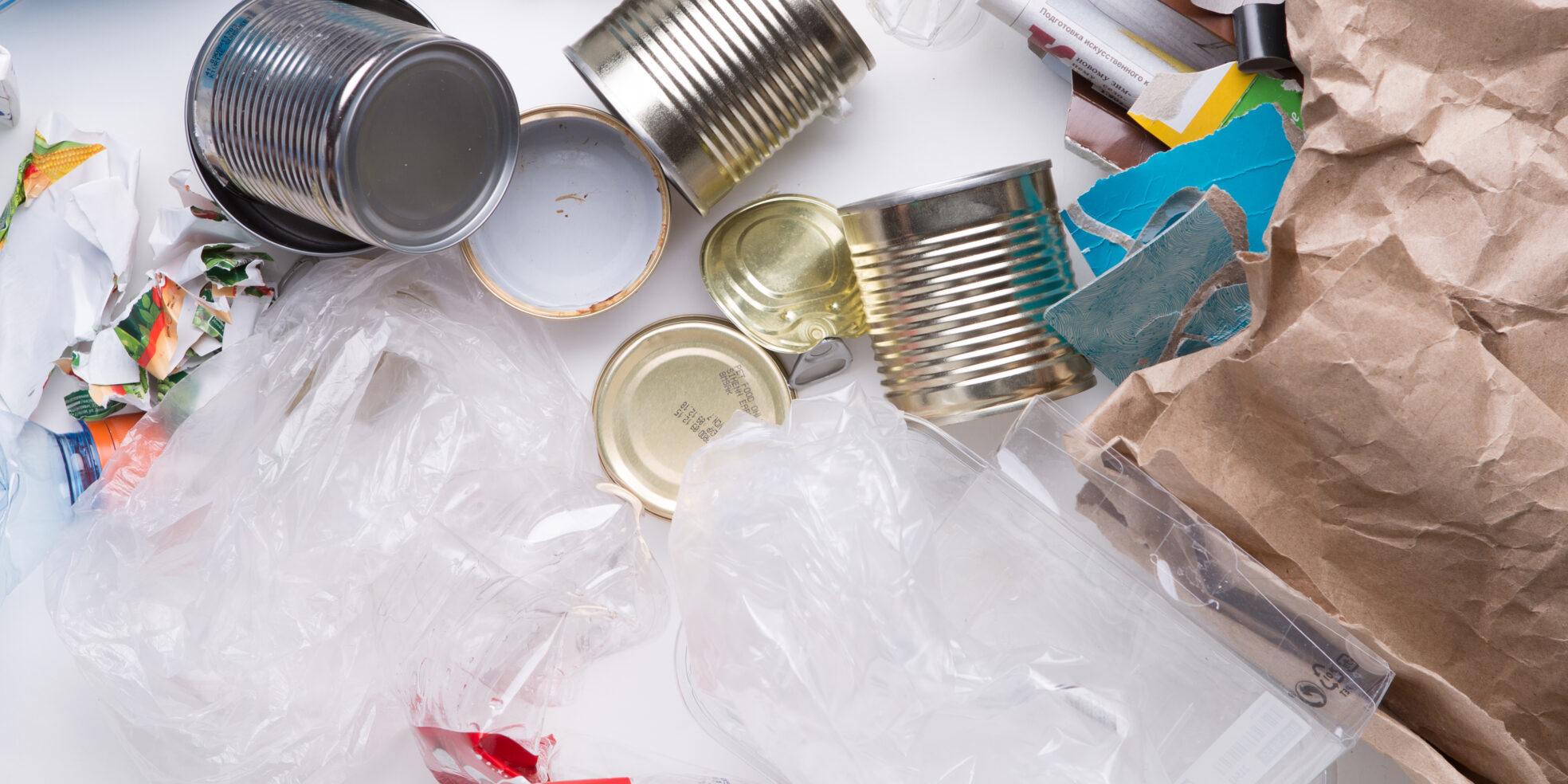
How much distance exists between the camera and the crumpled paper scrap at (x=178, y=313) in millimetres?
856


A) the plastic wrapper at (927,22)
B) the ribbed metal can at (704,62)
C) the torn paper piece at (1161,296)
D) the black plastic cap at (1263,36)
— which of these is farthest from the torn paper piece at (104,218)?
the black plastic cap at (1263,36)

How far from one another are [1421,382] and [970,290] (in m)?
0.33

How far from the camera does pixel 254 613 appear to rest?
31.7 inches

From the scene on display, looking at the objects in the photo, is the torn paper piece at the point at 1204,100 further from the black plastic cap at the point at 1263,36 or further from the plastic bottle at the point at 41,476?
the plastic bottle at the point at 41,476

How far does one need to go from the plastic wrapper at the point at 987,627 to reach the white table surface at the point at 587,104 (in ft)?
0.73

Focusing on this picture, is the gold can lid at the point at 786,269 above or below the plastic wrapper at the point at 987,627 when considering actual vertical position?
above

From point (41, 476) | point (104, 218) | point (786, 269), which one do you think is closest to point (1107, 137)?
point (786, 269)

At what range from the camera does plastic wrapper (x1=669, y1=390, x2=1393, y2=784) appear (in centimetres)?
67

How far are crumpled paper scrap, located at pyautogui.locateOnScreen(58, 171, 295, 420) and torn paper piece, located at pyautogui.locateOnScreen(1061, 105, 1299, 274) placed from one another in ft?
2.55

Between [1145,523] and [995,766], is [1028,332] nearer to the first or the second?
[1145,523]

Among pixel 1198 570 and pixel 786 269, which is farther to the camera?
pixel 786 269

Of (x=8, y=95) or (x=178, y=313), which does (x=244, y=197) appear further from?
(x=8, y=95)

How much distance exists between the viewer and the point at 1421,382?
0.59m

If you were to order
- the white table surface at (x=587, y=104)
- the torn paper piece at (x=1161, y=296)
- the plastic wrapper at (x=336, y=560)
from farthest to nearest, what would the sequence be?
the white table surface at (x=587, y=104), the plastic wrapper at (x=336, y=560), the torn paper piece at (x=1161, y=296)
